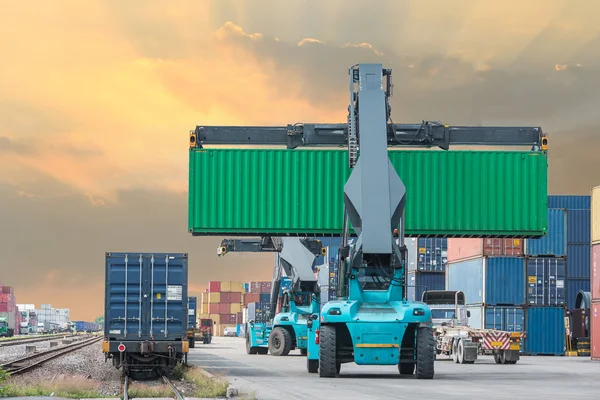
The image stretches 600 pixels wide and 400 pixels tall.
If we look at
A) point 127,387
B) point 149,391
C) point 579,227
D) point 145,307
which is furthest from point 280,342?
point 579,227

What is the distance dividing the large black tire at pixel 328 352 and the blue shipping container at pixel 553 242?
30.9 metres

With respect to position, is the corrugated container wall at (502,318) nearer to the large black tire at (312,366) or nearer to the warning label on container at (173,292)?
the large black tire at (312,366)

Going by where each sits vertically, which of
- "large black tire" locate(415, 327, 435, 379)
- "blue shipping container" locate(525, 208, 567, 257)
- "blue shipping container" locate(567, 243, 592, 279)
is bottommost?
"large black tire" locate(415, 327, 435, 379)

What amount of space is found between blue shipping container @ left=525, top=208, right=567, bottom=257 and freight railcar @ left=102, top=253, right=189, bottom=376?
Answer: 31872 mm

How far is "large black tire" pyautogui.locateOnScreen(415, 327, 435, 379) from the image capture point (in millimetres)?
25172

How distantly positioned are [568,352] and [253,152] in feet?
94.5

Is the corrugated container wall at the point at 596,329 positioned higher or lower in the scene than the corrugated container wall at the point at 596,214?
lower

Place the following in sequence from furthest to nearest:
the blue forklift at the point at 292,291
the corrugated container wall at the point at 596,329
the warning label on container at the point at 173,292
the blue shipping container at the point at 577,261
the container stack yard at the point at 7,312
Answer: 1. the container stack yard at the point at 7,312
2. the blue shipping container at the point at 577,261
3. the corrugated container wall at the point at 596,329
4. the blue forklift at the point at 292,291
5. the warning label on container at the point at 173,292

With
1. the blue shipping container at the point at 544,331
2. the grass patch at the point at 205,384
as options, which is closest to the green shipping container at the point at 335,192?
the grass patch at the point at 205,384

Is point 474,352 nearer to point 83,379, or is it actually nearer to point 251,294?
point 83,379

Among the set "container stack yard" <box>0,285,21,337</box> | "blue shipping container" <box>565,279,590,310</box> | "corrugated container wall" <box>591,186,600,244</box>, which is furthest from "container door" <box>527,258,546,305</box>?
"container stack yard" <box>0,285,21,337</box>

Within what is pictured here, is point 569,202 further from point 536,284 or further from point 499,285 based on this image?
point 499,285

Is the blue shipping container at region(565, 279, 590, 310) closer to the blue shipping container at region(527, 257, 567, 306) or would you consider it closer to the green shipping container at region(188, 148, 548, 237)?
the blue shipping container at region(527, 257, 567, 306)

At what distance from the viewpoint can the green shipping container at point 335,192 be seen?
3484 cm
